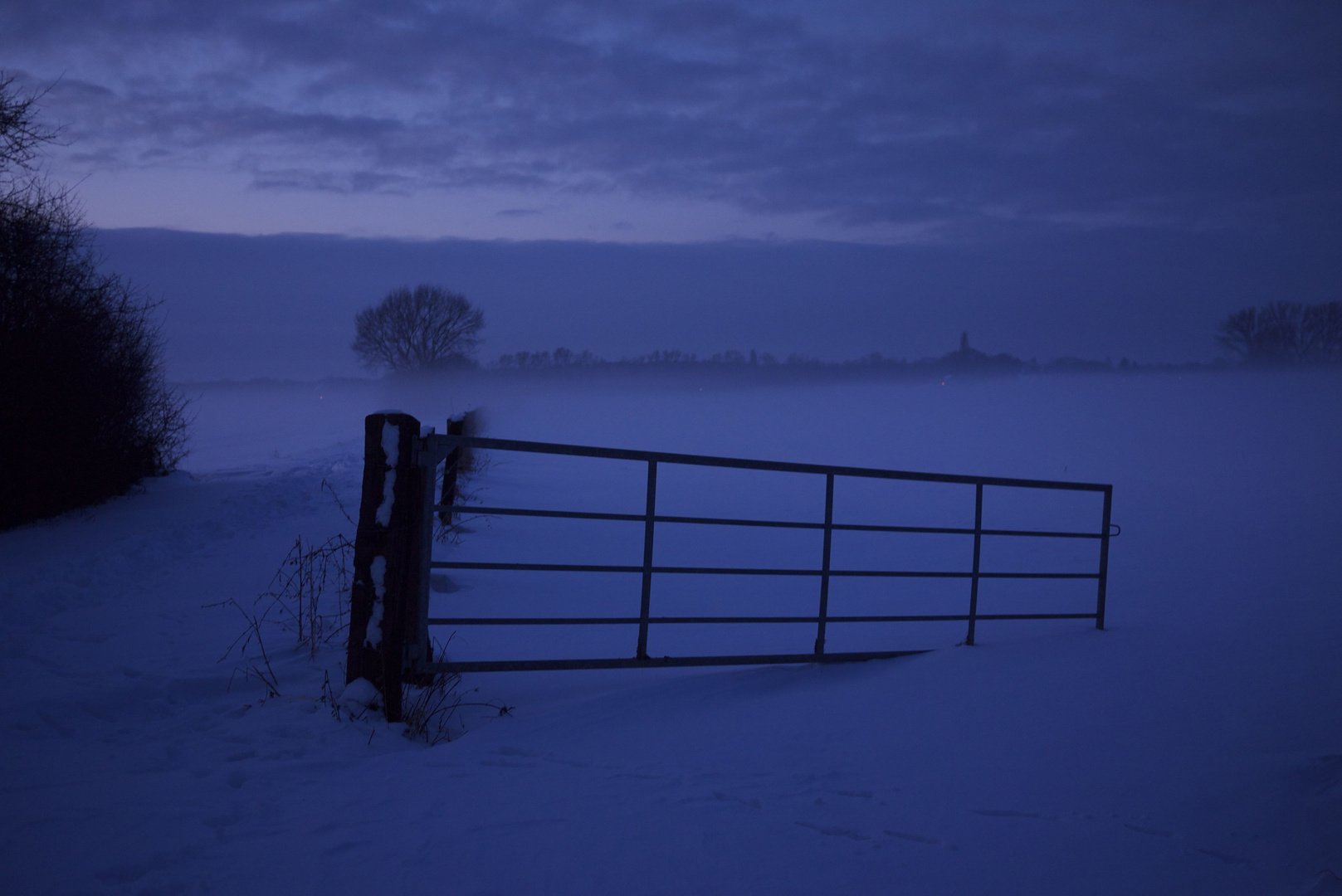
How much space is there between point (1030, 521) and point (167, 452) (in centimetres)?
1599

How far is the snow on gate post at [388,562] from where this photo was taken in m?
4.01

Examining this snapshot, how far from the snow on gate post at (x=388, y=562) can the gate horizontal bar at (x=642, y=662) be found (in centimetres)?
23

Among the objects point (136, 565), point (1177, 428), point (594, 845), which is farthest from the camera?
point (1177, 428)

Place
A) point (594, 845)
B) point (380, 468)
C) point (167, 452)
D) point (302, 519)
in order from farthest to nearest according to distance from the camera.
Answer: point (167, 452)
point (302, 519)
point (380, 468)
point (594, 845)

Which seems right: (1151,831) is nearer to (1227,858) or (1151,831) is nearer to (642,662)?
(1227,858)

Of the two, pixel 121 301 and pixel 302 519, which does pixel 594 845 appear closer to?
pixel 302 519

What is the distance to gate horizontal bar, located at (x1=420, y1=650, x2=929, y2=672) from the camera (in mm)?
4277

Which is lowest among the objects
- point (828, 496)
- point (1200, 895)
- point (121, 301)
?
point (1200, 895)

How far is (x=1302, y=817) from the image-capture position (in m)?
2.93

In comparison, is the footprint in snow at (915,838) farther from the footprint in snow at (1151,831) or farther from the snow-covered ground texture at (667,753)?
the footprint in snow at (1151,831)

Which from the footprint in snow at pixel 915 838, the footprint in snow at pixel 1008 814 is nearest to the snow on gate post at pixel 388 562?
the footprint in snow at pixel 915 838

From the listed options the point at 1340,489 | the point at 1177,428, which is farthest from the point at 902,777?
the point at 1177,428

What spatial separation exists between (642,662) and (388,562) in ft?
5.40

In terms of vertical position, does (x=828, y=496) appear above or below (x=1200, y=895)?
above
